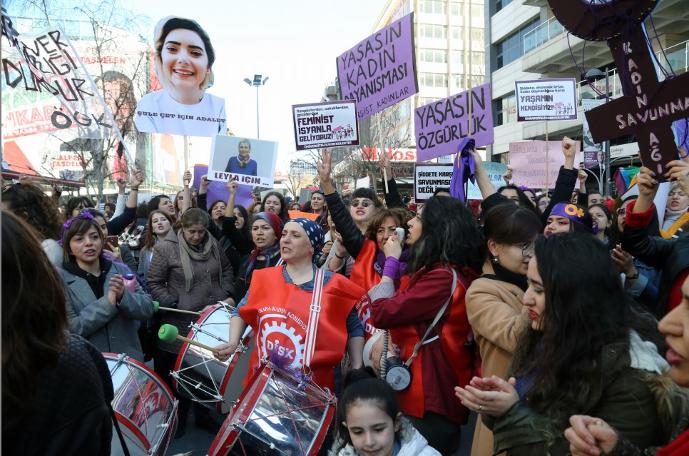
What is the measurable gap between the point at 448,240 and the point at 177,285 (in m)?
2.89

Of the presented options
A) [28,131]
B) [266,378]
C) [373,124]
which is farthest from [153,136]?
[266,378]

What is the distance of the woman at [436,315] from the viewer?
2920 mm

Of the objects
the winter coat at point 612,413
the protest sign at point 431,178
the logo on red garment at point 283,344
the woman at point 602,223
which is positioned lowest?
the logo on red garment at point 283,344

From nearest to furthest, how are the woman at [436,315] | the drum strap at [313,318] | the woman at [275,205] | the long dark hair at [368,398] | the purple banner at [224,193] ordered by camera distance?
the long dark hair at [368,398] → the woman at [436,315] → the drum strap at [313,318] → the woman at [275,205] → the purple banner at [224,193]

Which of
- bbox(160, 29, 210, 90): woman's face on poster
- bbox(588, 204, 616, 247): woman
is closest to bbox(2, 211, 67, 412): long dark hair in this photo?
bbox(588, 204, 616, 247): woman

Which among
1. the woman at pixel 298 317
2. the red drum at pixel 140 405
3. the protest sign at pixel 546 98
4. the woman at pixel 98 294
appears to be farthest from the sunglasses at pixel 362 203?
the protest sign at pixel 546 98

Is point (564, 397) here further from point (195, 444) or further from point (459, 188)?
point (195, 444)

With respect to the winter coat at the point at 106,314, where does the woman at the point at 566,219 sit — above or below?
above

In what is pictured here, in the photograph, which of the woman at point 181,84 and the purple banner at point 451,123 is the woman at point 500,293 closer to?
the purple banner at point 451,123

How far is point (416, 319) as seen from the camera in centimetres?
293

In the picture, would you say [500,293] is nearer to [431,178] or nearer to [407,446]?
[407,446]

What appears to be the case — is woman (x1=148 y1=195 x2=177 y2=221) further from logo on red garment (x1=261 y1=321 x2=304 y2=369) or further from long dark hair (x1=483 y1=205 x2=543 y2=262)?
long dark hair (x1=483 y1=205 x2=543 y2=262)

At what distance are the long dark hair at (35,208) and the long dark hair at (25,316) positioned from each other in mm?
2863

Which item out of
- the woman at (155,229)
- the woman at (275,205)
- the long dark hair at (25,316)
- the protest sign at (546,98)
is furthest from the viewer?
the protest sign at (546,98)
